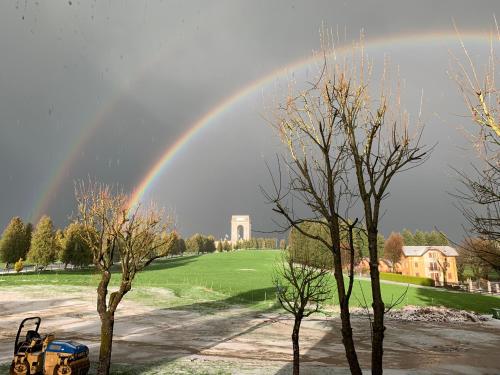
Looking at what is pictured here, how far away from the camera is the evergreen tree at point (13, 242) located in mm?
63094

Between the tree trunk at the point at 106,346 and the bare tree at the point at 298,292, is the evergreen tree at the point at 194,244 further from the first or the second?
the tree trunk at the point at 106,346

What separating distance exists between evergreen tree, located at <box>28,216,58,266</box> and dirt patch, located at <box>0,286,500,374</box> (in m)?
25.1

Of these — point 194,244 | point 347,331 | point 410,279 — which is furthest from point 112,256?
point 194,244

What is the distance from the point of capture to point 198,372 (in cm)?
1402

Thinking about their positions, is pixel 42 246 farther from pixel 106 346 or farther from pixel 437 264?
pixel 437 264

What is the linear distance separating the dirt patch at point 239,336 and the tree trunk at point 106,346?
3843 mm

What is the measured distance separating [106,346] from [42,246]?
5741cm

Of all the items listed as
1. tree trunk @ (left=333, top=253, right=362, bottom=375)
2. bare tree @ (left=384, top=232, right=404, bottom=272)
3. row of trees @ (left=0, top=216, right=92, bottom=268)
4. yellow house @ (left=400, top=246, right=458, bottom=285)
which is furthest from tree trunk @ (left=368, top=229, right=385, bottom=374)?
bare tree @ (left=384, top=232, right=404, bottom=272)

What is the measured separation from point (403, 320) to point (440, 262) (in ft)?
202

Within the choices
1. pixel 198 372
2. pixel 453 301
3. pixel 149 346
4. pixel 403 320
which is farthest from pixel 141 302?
pixel 453 301

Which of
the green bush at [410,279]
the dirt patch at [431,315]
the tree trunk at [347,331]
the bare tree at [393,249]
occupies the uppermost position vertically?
the tree trunk at [347,331]

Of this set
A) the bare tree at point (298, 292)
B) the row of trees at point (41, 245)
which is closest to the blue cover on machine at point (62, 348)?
the bare tree at point (298, 292)

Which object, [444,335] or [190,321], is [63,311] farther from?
[444,335]

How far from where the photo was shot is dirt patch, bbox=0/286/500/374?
17.4 metres
